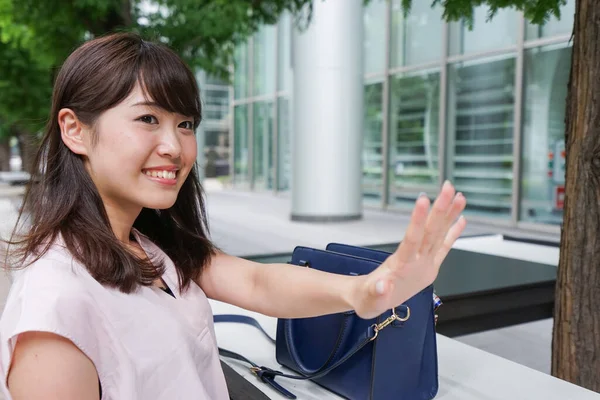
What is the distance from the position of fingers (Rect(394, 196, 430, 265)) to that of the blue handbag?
17.5 inches

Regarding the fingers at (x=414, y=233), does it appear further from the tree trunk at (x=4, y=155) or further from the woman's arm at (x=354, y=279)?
the tree trunk at (x=4, y=155)

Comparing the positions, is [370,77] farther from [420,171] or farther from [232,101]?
[232,101]

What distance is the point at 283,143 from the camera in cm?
1658

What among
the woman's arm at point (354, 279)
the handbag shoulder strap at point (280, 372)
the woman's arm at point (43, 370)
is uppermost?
the woman's arm at point (354, 279)

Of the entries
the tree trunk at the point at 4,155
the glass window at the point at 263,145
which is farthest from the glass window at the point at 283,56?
the tree trunk at the point at 4,155

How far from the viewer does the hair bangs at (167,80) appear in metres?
1.03

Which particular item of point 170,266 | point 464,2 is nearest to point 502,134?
point 464,2

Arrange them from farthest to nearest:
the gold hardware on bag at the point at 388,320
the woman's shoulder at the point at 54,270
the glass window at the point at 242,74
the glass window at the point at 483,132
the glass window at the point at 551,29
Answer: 1. the glass window at the point at 242,74
2. the glass window at the point at 483,132
3. the glass window at the point at 551,29
4. the gold hardware on bag at the point at 388,320
5. the woman's shoulder at the point at 54,270

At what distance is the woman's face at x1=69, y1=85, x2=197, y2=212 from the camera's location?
3.32ft

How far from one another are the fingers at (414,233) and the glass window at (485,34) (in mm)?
9000

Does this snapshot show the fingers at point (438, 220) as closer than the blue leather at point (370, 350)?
Yes

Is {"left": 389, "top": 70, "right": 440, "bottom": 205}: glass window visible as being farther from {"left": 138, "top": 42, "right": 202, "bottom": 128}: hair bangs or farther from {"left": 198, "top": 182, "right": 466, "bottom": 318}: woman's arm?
{"left": 138, "top": 42, "right": 202, "bottom": 128}: hair bangs

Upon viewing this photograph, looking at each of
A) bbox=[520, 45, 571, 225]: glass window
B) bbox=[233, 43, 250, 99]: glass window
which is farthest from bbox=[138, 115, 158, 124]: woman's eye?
bbox=[233, 43, 250, 99]: glass window

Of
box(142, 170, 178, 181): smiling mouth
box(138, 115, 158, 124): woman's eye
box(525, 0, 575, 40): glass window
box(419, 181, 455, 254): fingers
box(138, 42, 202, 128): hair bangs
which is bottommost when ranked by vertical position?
box(419, 181, 455, 254): fingers
